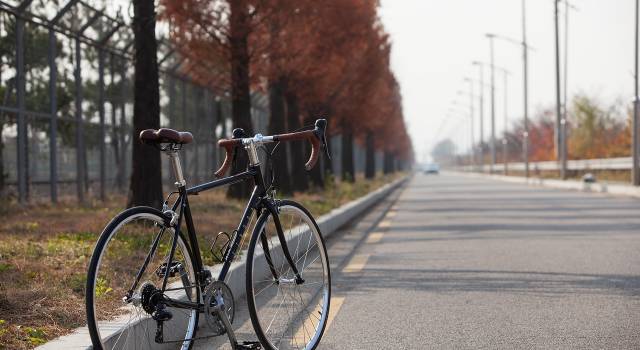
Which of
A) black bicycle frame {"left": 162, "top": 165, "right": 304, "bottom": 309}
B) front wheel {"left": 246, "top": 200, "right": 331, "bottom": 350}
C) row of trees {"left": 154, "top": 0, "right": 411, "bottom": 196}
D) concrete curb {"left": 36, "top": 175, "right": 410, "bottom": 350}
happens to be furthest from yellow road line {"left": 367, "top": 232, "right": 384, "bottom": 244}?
black bicycle frame {"left": 162, "top": 165, "right": 304, "bottom": 309}

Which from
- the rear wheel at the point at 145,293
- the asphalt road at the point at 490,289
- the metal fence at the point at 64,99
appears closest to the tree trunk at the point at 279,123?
the metal fence at the point at 64,99

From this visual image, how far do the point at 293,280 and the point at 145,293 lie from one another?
112 cm

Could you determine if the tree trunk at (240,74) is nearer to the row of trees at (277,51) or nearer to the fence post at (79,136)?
the row of trees at (277,51)

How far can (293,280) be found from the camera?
16.0 ft

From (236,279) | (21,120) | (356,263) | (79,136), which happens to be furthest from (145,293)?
(79,136)

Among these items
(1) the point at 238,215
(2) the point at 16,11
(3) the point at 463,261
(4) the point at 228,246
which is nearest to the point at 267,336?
(4) the point at 228,246

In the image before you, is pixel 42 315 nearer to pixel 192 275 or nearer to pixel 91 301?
pixel 192 275

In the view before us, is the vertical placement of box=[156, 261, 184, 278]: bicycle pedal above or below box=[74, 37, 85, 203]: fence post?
below

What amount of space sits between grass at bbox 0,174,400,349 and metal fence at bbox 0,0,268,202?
5.24 ft

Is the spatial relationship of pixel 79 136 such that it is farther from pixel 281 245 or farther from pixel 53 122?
pixel 281 245

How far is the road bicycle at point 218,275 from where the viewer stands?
3.94m

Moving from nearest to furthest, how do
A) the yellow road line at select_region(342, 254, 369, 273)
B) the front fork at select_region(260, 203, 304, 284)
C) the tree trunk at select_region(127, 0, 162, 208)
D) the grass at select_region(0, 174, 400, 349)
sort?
1. the front fork at select_region(260, 203, 304, 284)
2. the grass at select_region(0, 174, 400, 349)
3. the yellow road line at select_region(342, 254, 369, 273)
4. the tree trunk at select_region(127, 0, 162, 208)

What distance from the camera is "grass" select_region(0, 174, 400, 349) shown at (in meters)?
4.84

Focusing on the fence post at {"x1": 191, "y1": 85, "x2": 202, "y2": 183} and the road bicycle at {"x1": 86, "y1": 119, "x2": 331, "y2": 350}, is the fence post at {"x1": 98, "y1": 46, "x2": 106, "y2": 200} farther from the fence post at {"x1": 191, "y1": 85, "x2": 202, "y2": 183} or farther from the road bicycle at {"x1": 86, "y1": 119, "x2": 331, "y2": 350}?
the road bicycle at {"x1": 86, "y1": 119, "x2": 331, "y2": 350}
